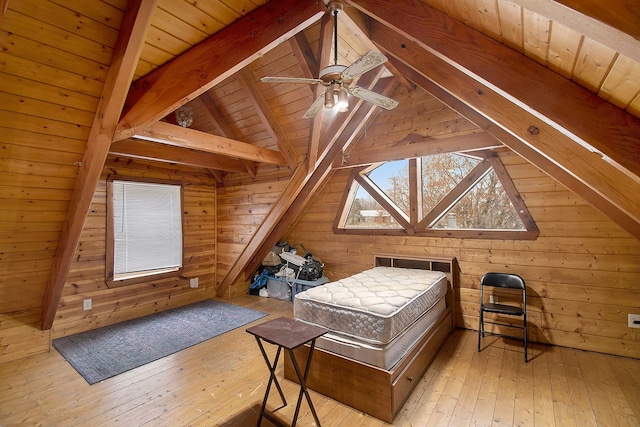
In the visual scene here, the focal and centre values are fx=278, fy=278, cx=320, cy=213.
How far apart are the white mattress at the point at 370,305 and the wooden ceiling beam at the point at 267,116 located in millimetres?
1658

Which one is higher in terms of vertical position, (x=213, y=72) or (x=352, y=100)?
(x=352, y=100)

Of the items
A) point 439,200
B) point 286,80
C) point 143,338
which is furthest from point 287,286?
point 286,80

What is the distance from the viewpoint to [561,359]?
8.57 ft

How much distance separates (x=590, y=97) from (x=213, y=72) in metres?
2.00

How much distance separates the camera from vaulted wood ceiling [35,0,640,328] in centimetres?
107

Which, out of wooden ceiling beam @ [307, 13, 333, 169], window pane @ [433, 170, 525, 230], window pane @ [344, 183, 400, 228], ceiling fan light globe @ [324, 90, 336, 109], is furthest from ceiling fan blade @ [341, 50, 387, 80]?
window pane @ [344, 183, 400, 228]

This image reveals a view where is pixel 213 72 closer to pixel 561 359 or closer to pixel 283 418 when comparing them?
pixel 283 418

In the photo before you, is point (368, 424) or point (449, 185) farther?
point (449, 185)

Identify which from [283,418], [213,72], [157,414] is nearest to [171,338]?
[157,414]

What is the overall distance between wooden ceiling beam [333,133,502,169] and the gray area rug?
2541 millimetres

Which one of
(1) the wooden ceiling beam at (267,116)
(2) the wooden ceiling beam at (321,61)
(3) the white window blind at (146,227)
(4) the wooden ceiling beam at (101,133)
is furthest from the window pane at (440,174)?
(3) the white window blind at (146,227)

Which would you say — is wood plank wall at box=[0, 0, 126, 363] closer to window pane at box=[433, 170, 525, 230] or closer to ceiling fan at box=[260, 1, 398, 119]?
ceiling fan at box=[260, 1, 398, 119]

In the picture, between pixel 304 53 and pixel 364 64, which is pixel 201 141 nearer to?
pixel 304 53

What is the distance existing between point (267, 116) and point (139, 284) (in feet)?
9.52
